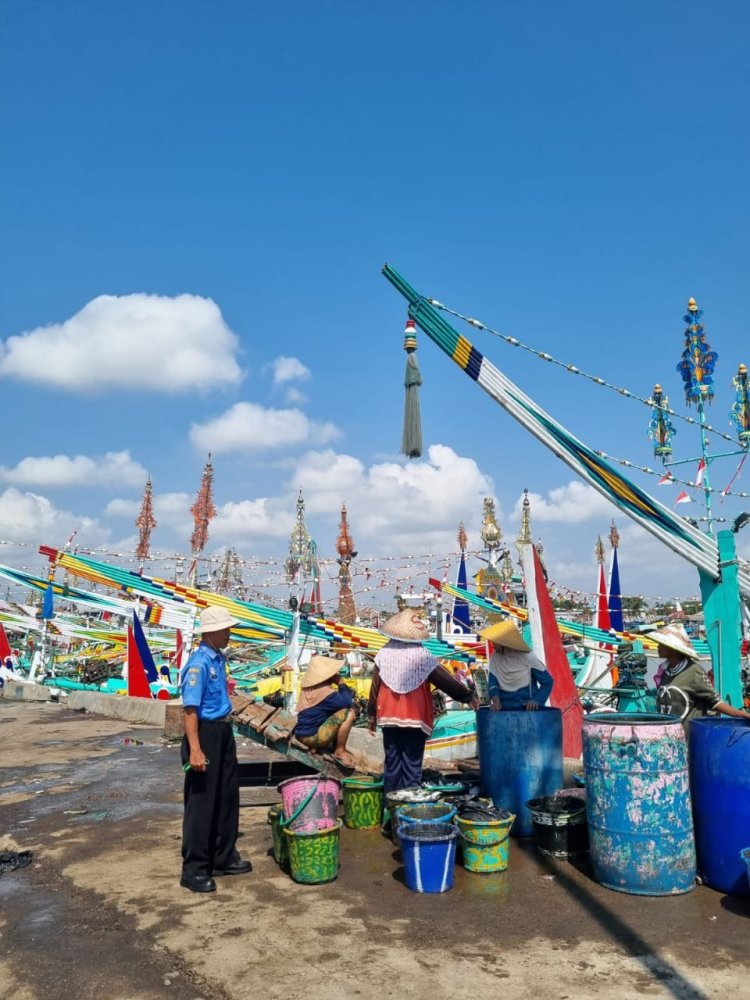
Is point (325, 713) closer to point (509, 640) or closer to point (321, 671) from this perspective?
point (321, 671)

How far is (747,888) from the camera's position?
14.5 ft

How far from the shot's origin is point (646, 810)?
4.48 meters

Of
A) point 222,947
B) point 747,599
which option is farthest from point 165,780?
point 747,599

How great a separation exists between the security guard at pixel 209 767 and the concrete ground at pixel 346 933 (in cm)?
18

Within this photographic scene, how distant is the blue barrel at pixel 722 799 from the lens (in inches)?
174

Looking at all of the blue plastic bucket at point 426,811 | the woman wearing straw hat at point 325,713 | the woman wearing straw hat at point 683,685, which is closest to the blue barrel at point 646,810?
the woman wearing straw hat at point 683,685

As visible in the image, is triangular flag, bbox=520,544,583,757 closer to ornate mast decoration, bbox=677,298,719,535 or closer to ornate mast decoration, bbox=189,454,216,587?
ornate mast decoration, bbox=677,298,719,535

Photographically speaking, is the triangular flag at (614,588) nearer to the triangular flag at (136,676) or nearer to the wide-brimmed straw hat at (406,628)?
the triangular flag at (136,676)

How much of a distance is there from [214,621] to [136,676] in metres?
12.6

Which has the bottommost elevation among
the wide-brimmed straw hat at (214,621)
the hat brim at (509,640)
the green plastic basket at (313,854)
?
the green plastic basket at (313,854)

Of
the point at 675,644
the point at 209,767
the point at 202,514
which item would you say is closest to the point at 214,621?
the point at 209,767

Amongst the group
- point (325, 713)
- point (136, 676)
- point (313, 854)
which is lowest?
point (313, 854)

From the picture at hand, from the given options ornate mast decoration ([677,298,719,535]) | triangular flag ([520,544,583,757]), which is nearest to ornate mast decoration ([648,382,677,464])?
ornate mast decoration ([677,298,719,535])

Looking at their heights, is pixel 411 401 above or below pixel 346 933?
above
